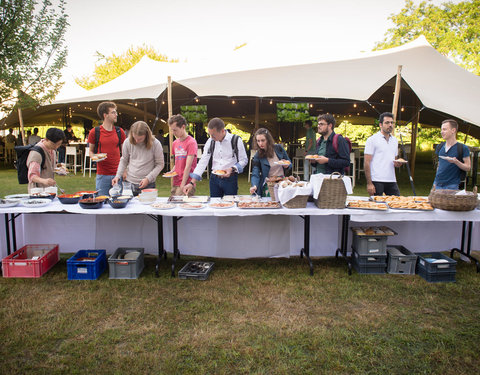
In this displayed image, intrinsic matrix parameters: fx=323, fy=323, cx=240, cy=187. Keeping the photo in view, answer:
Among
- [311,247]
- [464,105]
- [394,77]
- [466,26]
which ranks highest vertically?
[466,26]

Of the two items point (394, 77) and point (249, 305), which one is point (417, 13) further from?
point (249, 305)

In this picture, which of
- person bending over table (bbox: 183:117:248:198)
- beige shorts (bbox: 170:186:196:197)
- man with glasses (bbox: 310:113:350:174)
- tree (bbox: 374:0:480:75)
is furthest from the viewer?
tree (bbox: 374:0:480:75)

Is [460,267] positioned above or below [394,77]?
Result: below

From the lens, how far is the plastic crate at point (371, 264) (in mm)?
3330

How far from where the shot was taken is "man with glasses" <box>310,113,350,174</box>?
359cm

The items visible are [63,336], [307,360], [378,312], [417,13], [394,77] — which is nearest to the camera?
[307,360]

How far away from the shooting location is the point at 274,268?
3.53m

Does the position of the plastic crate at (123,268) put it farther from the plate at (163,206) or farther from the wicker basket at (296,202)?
the wicker basket at (296,202)

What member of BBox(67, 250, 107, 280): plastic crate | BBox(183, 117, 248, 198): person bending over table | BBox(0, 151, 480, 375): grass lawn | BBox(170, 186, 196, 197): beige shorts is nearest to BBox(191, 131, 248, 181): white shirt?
BBox(183, 117, 248, 198): person bending over table

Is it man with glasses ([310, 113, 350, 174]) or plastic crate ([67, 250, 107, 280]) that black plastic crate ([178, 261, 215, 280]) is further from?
man with glasses ([310, 113, 350, 174])

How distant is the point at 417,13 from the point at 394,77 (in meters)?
19.0

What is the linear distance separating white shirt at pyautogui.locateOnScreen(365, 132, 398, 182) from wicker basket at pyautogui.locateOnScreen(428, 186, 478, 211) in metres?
0.70

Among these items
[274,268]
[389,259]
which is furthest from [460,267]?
[274,268]

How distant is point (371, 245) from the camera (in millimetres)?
3318
